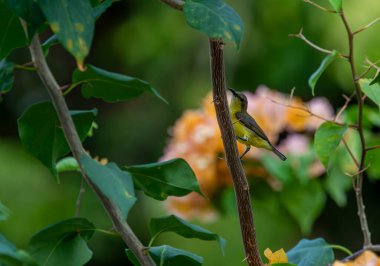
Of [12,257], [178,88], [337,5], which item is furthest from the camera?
[178,88]

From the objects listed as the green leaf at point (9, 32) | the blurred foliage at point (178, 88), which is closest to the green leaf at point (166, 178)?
the green leaf at point (9, 32)

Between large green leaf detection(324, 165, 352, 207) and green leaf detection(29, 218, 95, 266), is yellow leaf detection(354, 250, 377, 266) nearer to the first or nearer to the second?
green leaf detection(29, 218, 95, 266)

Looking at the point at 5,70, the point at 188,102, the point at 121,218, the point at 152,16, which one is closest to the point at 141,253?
the point at 121,218

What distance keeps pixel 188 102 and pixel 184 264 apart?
253cm

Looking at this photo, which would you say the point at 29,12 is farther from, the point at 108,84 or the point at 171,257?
the point at 171,257

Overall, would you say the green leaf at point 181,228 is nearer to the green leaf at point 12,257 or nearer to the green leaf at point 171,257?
the green leaf at point 171,257

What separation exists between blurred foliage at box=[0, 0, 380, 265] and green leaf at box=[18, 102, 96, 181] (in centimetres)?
197

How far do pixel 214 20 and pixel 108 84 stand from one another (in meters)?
0.12

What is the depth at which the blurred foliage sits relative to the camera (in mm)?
2707

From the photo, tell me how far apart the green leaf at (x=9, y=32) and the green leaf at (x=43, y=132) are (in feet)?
0.15

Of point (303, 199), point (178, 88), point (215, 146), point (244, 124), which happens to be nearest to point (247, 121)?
point (244, 124)

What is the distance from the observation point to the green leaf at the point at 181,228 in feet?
→ 1.79

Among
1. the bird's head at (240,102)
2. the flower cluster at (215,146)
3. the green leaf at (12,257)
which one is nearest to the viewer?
the green leaf at (12,257)

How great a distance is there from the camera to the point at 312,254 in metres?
0.67
